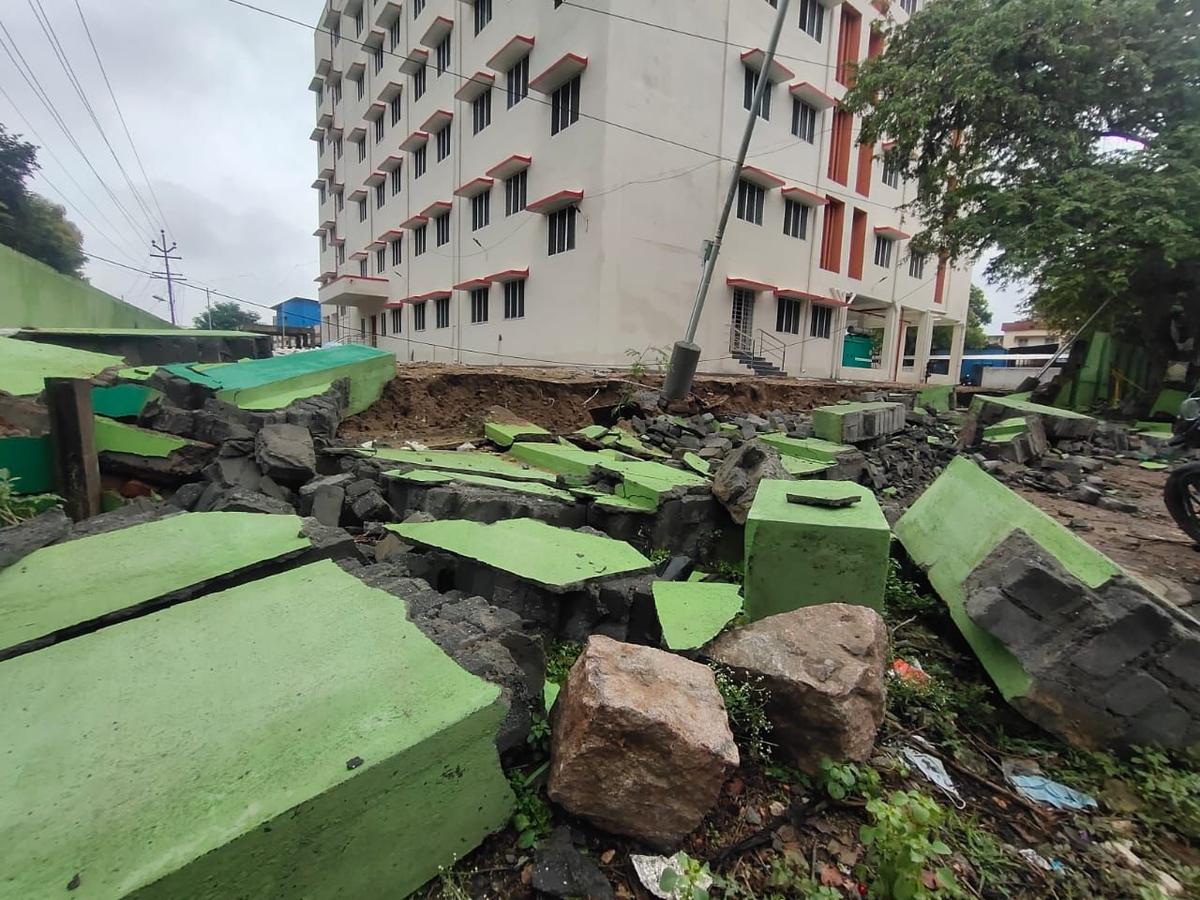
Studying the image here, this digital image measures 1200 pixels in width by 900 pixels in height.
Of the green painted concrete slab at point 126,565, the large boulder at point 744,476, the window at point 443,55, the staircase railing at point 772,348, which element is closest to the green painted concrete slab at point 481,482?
the large boulder at point 744,476

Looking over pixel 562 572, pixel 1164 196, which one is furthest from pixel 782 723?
pixel 1164 196

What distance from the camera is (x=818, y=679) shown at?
1896 mm

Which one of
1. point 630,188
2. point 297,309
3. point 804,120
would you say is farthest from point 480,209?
point 297,309

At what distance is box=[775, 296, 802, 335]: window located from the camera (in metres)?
15.7

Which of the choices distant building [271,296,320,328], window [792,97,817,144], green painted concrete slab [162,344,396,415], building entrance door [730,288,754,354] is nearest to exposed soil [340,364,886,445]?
green painted concrete slab [162,344,396,415]

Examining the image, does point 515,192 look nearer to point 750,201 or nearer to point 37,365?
point 750,201

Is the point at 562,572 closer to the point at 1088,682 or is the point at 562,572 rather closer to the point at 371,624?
the point at 371,624

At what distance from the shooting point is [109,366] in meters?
5.56

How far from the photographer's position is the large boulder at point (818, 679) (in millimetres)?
1873

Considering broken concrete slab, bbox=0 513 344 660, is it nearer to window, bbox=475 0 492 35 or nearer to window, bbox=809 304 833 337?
window, bbox=809 304 833 337

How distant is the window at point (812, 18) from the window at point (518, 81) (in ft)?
25.0

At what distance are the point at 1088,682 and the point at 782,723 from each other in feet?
3.96

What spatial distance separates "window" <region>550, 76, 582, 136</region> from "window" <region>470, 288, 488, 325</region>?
497 cm

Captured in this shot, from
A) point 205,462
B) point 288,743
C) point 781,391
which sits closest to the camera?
point 288,743
